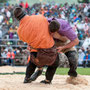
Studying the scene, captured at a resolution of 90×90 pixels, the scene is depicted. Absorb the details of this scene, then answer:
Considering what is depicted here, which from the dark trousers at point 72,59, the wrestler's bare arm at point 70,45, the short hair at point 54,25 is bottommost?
the dark trousers at point 72,59

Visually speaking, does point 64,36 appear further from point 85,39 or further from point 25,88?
point 85,39

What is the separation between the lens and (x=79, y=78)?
6.23 meters

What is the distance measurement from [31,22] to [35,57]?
2.35 feet

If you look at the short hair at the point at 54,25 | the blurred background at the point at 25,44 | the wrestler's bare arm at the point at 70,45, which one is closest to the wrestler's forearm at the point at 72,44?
the wrestler's bare arm at the point at 70,45

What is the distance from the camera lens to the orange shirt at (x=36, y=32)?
5305 millimetres

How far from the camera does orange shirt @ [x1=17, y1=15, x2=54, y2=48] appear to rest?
530 cm

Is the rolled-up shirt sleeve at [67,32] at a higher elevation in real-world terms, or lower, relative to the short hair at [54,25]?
lower

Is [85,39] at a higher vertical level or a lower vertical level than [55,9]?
lower

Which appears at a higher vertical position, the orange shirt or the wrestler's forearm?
the orange shirt

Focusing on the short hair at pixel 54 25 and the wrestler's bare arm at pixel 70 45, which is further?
the wrestler's bare arm at pixel 70 45

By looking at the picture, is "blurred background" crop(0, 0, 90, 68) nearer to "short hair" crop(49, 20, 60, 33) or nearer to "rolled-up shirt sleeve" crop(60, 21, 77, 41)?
"rolled-up shirt sleeve" crop(60, 21, 77, 41)

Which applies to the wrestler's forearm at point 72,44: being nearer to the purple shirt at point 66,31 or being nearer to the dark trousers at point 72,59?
the purple shirt at point 66,31

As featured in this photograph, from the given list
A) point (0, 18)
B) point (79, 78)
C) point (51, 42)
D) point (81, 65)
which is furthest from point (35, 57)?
point (0, 18)

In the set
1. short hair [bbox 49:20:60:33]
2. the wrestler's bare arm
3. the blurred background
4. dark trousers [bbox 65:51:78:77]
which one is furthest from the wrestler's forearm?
the blurred background
